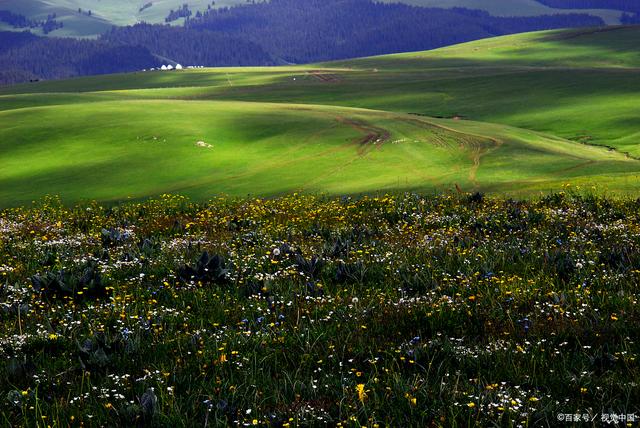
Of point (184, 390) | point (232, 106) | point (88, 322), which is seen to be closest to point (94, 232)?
point (88, 322)

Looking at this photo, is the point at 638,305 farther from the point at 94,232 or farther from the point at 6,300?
the point at 94,232

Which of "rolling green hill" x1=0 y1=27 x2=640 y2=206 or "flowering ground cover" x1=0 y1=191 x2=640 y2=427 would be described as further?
"rolling green hill" x1=0 y1=27 x2=640 y2=206

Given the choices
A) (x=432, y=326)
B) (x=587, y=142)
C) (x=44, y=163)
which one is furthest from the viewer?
(x=587, y=142)

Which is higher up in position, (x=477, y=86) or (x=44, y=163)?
(x=477, y=86)

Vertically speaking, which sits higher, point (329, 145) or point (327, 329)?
point (327, 329)

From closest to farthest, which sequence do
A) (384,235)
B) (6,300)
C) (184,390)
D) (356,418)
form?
(356,418)
(184,390)
(6,300)
(384,235)

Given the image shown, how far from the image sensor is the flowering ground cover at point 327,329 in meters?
5.18

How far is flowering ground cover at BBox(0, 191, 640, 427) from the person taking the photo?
5.18 metres

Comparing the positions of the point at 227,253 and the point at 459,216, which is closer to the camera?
the point at 227,253

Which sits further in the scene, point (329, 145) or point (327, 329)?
point (329, 145)

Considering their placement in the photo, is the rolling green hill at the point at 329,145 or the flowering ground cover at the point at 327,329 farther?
the rolling green hill at the point at 329,145

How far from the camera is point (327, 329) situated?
6934 mm

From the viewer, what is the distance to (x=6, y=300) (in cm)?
855

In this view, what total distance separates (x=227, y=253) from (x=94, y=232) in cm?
485
